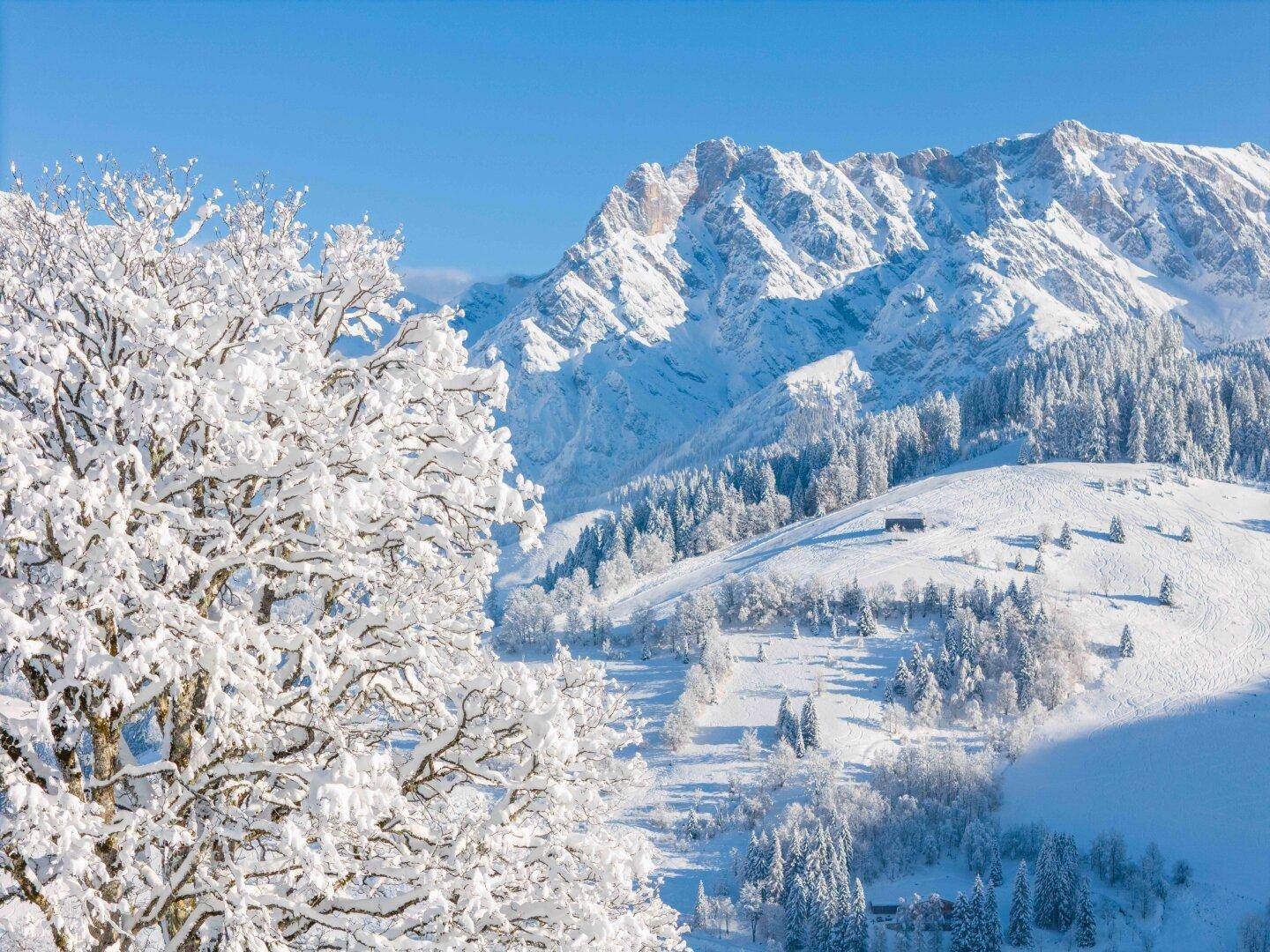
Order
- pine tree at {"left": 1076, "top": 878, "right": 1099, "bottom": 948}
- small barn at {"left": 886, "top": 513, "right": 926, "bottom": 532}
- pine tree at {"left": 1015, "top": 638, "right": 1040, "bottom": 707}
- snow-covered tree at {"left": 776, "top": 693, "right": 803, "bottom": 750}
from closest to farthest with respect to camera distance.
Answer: pine tree at {"left": 1076, "top": 878, "right": 1099, "bottom": 948}
snow-covered tree at {"left": 776, "top": 693, "right": 803, "bottom": 750}
pine tree at {"left": 1015, "top": 638, "right": 1040, "bottom": 707}
small barn at {"left": 886, "top": 513, "right": 926, "bottom": 532}

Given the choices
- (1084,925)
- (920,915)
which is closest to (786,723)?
(920,915)

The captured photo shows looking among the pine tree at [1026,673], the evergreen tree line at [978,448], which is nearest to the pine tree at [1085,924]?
the pine tree at [1026,673]

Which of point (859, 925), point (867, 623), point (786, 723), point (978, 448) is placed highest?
point (978, 448)

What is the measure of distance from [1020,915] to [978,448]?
129921mm

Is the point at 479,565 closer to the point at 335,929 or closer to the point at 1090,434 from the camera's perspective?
the point at 335,929

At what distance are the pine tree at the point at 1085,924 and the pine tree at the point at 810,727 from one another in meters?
27.7

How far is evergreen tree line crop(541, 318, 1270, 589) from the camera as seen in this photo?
16000cm

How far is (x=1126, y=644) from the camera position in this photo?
333 ft

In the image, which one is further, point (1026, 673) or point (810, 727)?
point (1026, 673)

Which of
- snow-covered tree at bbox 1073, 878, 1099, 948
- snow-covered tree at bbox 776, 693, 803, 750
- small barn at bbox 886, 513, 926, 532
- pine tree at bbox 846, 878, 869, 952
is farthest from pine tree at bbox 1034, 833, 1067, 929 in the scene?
small barn at bbox 886, 513, 926, 532

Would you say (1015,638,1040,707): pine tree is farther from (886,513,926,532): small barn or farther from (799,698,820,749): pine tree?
(886,513,926,532): small barn

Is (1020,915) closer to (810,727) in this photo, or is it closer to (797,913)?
(797,913)

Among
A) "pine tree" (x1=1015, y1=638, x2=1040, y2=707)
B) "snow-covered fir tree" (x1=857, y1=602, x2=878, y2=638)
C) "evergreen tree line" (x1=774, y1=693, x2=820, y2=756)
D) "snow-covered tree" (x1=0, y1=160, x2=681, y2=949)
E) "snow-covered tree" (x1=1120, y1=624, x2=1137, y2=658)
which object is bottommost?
→ "evergreen tree line" (x1=774, y1=693, x2=820, y2=756)

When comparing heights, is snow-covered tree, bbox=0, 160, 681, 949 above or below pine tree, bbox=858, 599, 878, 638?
above
